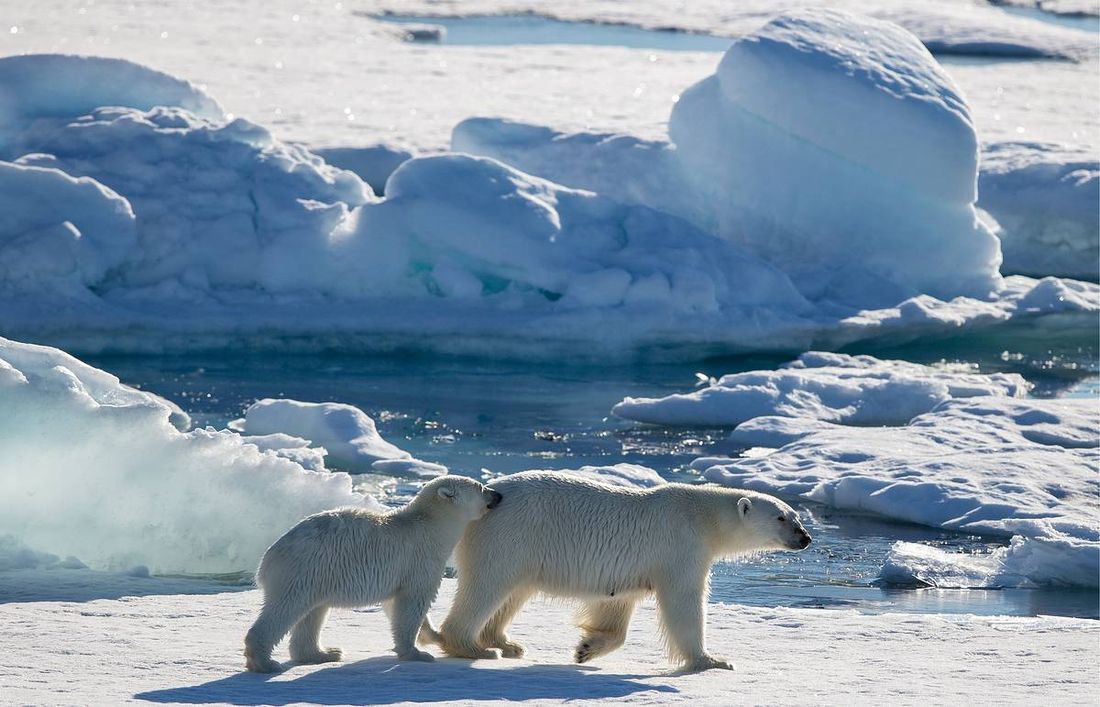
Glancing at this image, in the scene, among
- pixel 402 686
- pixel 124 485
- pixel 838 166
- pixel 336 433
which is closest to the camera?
pixel 402 686

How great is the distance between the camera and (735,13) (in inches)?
1316

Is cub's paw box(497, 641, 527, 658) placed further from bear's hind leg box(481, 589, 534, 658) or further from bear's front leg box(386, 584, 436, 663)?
bear's front leg box(386, 584, 436, 663)

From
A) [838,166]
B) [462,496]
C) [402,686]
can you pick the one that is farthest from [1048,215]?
[402,686]

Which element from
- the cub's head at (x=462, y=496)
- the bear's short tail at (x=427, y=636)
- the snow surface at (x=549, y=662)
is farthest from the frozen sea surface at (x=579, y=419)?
the cub's head at (x=462, y=496)

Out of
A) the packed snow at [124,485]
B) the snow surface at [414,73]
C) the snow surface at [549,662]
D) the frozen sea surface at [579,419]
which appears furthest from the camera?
the snow surface at [414,73]

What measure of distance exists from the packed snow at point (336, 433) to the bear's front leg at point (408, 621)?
3.84 meters

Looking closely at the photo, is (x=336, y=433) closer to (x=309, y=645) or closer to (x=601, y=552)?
(x=601, y=552)

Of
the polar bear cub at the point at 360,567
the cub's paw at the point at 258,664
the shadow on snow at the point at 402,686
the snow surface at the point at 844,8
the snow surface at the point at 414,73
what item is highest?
the snow surface at the point at 844,8

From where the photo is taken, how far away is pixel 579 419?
10.9 meters

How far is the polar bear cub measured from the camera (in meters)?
4.96

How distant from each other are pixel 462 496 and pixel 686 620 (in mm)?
899

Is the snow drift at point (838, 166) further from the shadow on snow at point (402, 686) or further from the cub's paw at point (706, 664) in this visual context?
the shadow on snow at point (402, 686)

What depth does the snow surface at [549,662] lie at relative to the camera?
15.2 feet

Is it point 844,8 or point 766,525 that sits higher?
point 844,8
